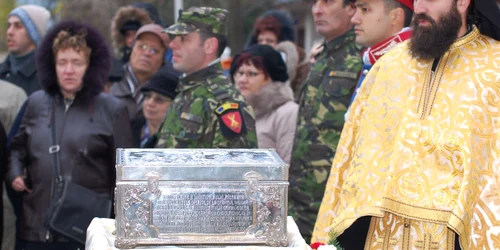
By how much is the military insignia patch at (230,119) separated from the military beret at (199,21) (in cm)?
64

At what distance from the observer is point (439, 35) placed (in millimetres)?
4203

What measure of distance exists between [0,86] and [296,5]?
17.8m

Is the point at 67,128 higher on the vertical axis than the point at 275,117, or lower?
higher

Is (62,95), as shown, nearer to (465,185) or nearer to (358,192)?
(358,192)

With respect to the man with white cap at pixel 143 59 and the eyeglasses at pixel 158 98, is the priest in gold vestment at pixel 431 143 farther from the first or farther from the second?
the man with white cap at pixel 143 59

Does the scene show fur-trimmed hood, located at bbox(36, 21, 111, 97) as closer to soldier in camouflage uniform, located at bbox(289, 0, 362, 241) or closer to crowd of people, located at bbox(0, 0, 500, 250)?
crowd of people, located at bbox(0, 0, 500, 250)

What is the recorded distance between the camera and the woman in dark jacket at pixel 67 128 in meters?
5.85

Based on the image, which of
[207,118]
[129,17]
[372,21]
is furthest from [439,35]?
[129,17]

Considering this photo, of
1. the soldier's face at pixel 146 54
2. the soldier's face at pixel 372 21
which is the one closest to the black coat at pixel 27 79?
the soldier's face at pixel 146 54

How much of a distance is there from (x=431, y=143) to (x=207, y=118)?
194 cm

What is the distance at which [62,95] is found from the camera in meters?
6.07

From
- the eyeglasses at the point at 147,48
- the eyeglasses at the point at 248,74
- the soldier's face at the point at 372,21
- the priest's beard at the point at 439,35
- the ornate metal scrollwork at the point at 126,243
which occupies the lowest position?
the eyeglasses at the point at 248,74

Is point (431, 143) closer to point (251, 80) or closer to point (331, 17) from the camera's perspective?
point (331, 17)

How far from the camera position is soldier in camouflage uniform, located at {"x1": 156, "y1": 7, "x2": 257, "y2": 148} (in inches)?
224
